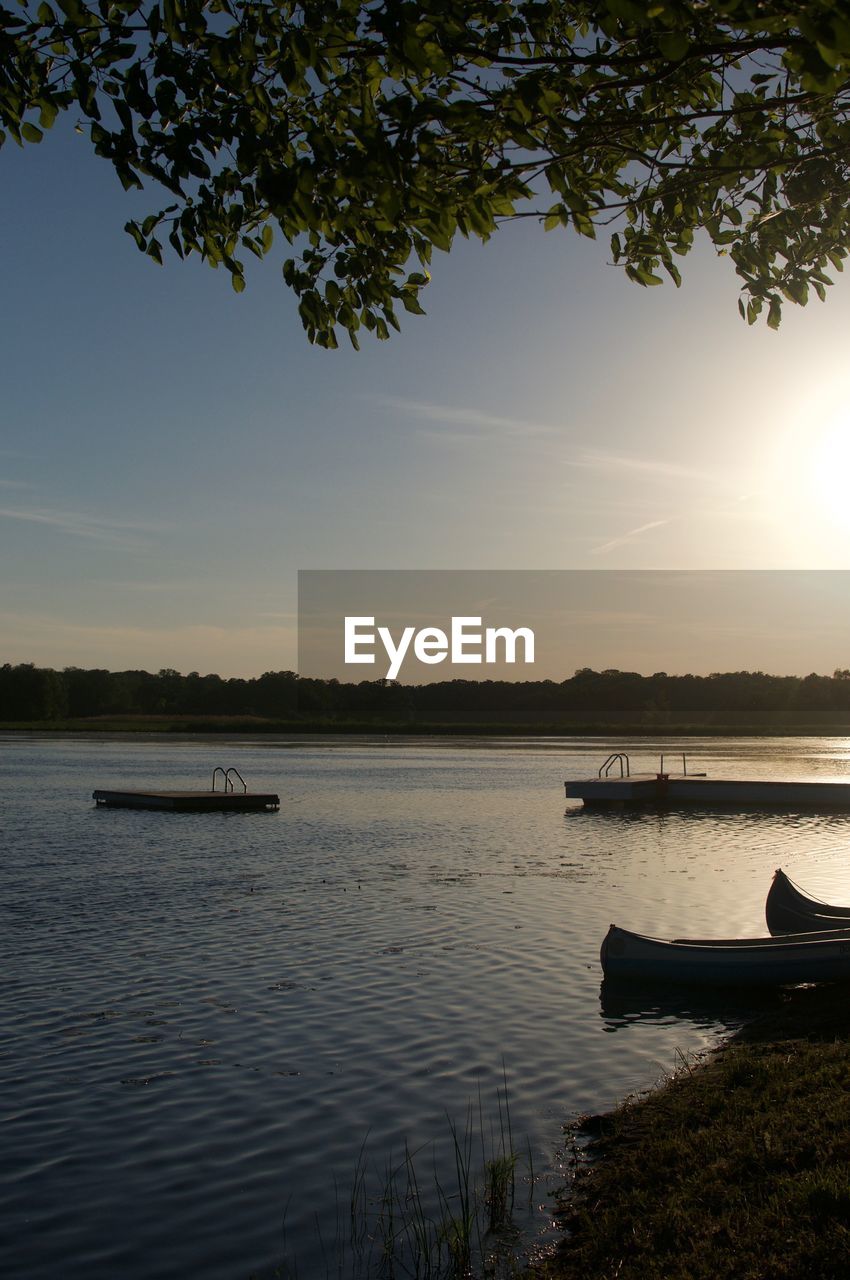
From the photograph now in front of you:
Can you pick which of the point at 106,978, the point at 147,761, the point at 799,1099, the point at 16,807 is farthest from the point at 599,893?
the point at 147,761

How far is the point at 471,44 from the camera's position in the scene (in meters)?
9.46

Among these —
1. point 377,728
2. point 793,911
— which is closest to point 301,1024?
point 793,911

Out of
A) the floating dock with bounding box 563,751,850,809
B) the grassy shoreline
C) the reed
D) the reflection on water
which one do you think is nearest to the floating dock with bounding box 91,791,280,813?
the floating dock with bounding box 563,751,850,809

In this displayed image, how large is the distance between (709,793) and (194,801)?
23567mm

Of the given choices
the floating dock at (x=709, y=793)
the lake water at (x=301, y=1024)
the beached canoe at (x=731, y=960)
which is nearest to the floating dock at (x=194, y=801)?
the lake water at (x=301, y=1024)

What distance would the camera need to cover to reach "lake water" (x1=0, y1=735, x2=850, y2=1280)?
8891 millimetres

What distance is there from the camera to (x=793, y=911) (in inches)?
733

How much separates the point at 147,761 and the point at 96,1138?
270 feet

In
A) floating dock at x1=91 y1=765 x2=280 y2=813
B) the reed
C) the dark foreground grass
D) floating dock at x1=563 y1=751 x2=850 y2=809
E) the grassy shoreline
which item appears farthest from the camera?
the grassy shoreline

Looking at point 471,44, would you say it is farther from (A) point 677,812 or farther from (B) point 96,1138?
(A) point 677,812

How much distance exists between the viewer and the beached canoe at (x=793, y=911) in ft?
60.2

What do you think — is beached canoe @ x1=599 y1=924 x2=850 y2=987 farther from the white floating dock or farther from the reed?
the white floating dock

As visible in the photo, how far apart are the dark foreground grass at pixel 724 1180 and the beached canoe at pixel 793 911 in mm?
6409

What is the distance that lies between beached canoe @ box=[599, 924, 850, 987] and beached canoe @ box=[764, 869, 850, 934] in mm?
2267
